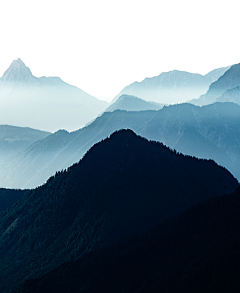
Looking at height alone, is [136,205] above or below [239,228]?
above

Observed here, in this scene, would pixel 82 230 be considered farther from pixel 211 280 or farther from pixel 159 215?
pixel 211 280

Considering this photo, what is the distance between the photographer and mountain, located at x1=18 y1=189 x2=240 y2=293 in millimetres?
114812

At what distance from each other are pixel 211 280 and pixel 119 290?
31.7 metres

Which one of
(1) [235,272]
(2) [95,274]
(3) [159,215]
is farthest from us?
(3) [159,215]

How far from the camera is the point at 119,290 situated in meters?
130

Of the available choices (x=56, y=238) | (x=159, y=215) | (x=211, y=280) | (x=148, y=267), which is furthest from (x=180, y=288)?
(x=56, y=238)

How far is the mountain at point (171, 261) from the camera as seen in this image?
114812mm

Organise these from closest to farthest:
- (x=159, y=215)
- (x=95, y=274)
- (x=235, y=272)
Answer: (x=235, y=272), (x=95, y=274), (x=159, y=215)

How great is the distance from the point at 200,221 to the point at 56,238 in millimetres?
76933

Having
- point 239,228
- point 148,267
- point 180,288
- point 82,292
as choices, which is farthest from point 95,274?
point 239,228

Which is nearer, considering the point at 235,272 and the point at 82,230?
the point at 235,272

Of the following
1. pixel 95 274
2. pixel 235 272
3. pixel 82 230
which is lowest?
pixel 235 272

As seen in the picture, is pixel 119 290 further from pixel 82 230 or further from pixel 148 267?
pixel 82 230

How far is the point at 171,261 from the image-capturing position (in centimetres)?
13212
